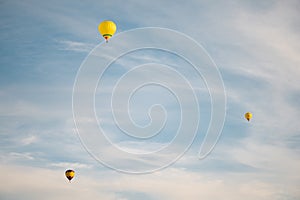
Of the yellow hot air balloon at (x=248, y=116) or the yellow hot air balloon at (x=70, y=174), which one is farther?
the yellow hot air balloon at (x=248, y=116)

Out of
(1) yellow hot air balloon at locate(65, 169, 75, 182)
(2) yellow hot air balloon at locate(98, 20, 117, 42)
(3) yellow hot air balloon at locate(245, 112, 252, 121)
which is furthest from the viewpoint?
(3) yellow hot air balloon at locate(245, 112, 252, 121)

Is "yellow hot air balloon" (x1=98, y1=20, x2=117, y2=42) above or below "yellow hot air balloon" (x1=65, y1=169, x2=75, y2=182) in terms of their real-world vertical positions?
above

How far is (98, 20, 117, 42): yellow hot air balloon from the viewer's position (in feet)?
282

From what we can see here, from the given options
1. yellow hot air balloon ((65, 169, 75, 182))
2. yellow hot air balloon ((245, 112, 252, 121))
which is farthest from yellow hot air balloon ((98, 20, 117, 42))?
yellow hot air balloon ((245, 112, 252, 121))

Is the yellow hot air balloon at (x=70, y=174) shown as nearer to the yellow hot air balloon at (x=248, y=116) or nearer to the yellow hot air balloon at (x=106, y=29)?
the yellow hot air balloon at (x=106, y=29)

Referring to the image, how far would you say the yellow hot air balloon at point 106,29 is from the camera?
8594 centimetres

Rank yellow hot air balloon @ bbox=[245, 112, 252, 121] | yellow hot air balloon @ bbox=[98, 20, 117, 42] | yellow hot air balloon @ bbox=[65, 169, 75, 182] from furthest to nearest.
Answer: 1. yellow hot air balloon @ bbox=[245, 112, 252, 121]
2. yellow hot air balloon @ bbox=[65, 169, 75, 182]
3. yellow hot air balloon @ bbox=[98, 20, 117, 42]

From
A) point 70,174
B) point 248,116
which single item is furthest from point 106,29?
point 248,116

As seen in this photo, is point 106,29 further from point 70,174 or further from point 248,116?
point 248,116

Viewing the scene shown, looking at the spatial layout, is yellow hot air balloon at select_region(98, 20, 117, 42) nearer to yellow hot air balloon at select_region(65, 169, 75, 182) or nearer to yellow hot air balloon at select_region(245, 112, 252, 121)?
yellow hot air balloon at select_region(65, 169, 75, 182)

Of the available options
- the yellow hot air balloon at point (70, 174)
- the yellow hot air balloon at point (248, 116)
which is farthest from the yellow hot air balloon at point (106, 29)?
the yellow hot air balloon at point (248, 116)

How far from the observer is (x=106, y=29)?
8594 centimetres

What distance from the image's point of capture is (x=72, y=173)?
345ft

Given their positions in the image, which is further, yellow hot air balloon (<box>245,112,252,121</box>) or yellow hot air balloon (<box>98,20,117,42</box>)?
yellow hot air balloon (<box>245,112,252,121</box>)
